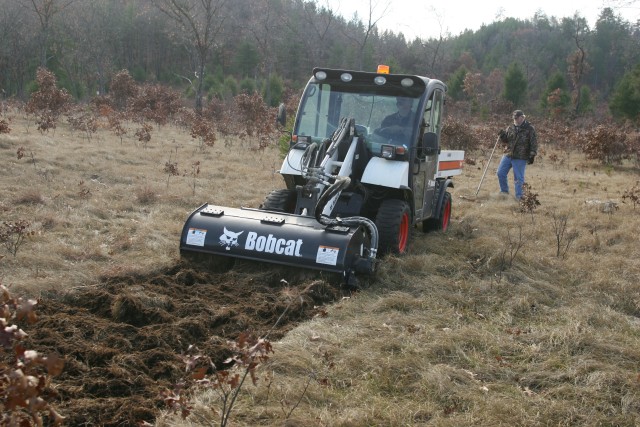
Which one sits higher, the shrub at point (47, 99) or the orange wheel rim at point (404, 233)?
the shrub at point (47, 99)

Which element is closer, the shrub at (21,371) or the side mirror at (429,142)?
the shrub at (21,371)

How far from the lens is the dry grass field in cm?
399

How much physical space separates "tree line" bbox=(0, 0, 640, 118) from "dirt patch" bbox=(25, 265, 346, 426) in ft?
74.7

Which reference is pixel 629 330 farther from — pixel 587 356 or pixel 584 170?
pixel 584 170

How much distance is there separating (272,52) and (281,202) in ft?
136

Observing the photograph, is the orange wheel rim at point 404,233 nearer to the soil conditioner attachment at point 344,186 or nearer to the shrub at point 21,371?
the soil conditioner attachment at point 344,186

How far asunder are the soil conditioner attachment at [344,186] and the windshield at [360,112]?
0.01 metres

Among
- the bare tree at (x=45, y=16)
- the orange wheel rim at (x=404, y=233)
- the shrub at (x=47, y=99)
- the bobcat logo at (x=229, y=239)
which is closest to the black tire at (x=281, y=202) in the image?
the bobcat logo at (x=229, y=239)

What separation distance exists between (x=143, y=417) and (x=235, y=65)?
53969mm

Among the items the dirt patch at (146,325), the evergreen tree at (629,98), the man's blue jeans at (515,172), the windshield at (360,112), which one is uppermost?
the evergreen tree at (629,98)

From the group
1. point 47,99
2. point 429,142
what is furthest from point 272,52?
point 429,142

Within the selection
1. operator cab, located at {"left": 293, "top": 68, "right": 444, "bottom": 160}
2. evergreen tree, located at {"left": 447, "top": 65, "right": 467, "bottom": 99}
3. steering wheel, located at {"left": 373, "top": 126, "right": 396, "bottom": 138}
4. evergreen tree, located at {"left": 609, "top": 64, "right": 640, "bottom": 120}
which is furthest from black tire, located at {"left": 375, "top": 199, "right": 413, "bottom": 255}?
evergreen tree, located at {"left": 447, "top": 65, "right": 467, "bottom": 99}

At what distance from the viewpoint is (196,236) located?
666cm

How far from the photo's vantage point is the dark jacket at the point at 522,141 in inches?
496
